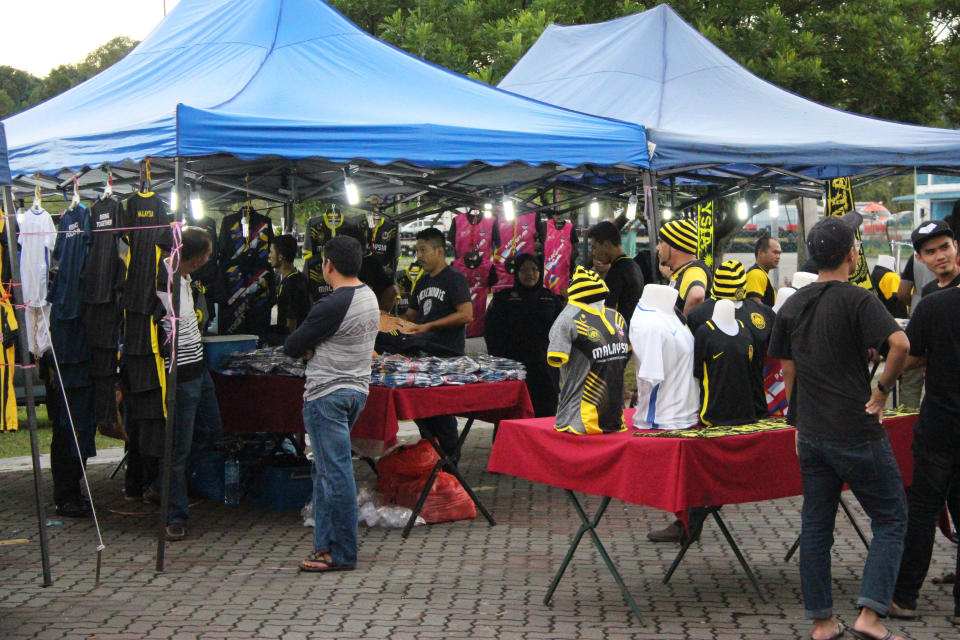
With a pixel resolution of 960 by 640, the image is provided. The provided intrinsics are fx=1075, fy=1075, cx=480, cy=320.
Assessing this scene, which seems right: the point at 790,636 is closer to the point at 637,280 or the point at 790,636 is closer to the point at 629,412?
the point at 629,412

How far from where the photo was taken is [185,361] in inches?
260

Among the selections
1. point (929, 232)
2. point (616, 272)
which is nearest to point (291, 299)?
point (616, 272)

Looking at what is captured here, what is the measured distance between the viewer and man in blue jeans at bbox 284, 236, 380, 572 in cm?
594

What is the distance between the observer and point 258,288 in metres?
9.27

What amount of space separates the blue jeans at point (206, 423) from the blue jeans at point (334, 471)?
1.21 m

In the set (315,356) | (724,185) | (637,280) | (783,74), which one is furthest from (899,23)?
(315,356)

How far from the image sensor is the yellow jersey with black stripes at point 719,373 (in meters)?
5.39

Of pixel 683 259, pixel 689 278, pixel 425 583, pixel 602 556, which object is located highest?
pixel 683 259

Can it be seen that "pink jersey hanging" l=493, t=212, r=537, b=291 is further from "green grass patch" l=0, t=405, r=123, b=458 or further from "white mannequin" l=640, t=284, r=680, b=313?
"white mannequin" l=640, t=284, r=680, b=313

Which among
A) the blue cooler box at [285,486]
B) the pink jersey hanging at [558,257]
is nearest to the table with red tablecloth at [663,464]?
the blue cooler box at [285,486]

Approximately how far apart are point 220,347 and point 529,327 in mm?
2545

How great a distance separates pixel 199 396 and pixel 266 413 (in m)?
0.80

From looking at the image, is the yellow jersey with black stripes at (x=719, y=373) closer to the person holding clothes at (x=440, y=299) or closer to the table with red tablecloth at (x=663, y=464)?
the table with red tablecloth at (x=663, y=464)

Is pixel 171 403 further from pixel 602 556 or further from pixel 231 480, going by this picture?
pixel 602 556
